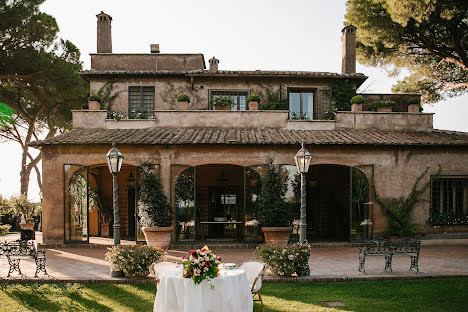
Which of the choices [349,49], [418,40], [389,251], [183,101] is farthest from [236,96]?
[389,251]

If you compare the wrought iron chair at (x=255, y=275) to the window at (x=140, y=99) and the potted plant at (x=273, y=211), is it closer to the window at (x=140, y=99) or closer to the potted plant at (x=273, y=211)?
the potted plant at (x=273, y=211)

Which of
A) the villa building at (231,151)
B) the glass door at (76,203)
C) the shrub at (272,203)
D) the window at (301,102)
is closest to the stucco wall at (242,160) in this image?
the villa building at (231,151)

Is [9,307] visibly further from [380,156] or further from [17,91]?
[17,91]

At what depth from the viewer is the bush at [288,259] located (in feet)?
30.2

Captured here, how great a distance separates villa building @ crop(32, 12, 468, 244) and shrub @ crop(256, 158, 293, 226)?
87 cm

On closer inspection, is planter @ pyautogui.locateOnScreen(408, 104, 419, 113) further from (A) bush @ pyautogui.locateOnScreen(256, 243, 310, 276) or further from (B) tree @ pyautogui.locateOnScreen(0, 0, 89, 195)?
(B) tree @ pyautogui.locateOnScreen(0, 0, 89, 195)

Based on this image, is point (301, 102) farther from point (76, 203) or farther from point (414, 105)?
point (76, 203)

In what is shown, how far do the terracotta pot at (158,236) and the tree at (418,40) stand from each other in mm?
13054

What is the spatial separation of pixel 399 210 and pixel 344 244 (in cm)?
270

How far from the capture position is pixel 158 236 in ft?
43.1

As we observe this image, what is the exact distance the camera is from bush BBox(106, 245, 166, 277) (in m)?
8.98

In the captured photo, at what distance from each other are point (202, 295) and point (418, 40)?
17535 mm

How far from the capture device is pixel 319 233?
59.3 feet

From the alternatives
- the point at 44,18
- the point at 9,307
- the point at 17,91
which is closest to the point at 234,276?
the point at 9,307
